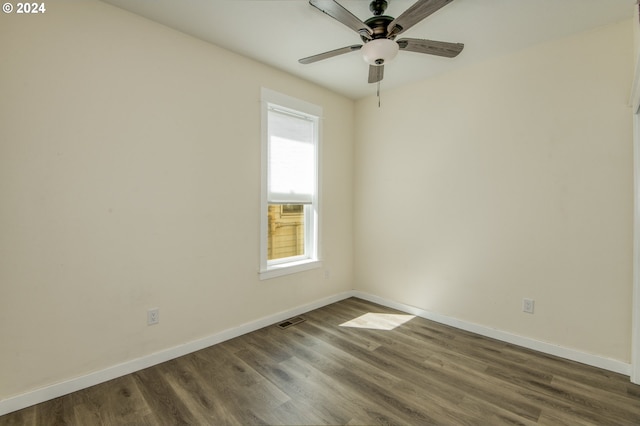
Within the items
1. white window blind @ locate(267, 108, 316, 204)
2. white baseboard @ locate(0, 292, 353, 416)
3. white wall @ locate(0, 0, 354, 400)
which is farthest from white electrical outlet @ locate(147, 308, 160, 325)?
white window blind @ locate(267, 108, 316, 204)

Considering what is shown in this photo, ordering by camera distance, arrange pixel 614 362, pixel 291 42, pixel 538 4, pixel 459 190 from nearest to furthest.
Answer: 1. pixel 538 4
2. pixel 614 362
3. pixel 291 42
4. pixel 459 190

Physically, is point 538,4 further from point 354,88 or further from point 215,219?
point 215,219

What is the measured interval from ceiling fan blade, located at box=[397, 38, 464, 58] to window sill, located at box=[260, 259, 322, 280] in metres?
2.39

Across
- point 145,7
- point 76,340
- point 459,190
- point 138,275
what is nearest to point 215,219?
point 138,275

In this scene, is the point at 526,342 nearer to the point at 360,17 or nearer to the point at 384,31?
the point at 384,31

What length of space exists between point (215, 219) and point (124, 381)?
1397 millimetres

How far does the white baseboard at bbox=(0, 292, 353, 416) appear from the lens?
1.83 metres

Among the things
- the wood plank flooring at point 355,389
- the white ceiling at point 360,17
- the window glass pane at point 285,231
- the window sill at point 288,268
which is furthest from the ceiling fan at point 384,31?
the wood plank flooring at point 355,389

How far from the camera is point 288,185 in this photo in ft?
11.0

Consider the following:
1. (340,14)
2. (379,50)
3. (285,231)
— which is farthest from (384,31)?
(285,231)

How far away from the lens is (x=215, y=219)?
271cm

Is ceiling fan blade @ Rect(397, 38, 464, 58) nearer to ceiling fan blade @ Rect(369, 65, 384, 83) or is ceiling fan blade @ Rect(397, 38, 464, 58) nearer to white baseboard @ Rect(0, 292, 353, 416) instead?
ceiling fan blade @ Rect(369, 65, 384, 83)

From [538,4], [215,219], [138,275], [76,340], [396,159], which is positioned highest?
[538,4]

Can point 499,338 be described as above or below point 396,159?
below
